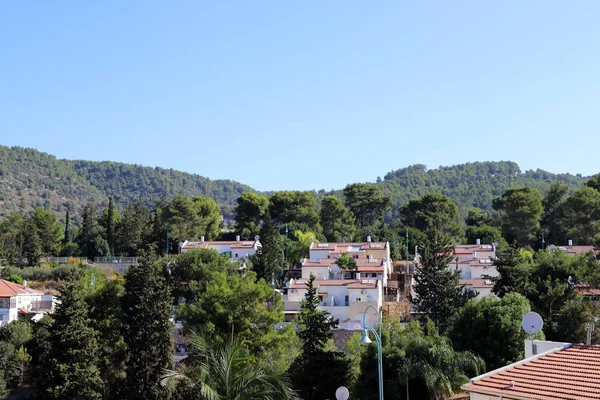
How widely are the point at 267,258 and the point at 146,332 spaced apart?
75.6 ft

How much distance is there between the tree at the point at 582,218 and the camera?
6575cm

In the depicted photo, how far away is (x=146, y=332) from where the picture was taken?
30.7 metres

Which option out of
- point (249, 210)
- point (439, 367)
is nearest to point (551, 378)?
point (439, 367)

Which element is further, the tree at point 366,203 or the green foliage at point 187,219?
the tree at point 366,203

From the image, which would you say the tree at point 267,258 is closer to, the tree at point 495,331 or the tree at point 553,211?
the tree at point 495,331

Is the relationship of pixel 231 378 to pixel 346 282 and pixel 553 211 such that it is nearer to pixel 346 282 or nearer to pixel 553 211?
pixel 346 282

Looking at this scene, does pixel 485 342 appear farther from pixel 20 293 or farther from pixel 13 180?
pixel 13 180

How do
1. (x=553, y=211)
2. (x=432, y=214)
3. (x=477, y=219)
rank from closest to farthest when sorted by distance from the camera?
(x=553, y=211) → (x=432, y=214) → (x=477, y=219)

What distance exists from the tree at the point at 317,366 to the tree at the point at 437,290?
11.1m

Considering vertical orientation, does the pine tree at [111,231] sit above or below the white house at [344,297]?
above

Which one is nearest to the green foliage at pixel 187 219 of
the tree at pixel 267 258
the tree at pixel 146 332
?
the tree at pixel 267 258

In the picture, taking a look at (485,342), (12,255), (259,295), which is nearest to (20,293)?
(12,255)

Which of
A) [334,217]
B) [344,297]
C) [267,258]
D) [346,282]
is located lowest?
[344,297]

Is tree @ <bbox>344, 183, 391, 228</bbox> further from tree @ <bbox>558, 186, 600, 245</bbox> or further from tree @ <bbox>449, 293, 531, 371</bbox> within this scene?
tree @ <bbox>449, 293, 531, 371</bbox>
